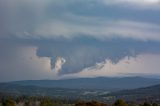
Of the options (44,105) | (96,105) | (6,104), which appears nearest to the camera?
(96,105)

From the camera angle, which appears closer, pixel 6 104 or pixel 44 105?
pixel 6 104

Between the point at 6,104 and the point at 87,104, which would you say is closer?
the point at 87,104

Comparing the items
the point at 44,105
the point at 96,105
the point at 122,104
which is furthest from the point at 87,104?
the point at 44,105

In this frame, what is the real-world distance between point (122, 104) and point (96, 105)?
10068 mm

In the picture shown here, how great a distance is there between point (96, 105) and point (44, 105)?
5367 centimetres

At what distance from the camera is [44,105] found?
185000 millimetres

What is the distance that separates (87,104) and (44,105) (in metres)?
51.1

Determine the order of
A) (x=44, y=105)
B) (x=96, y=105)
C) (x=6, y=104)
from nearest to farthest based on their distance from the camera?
1. (x=96, y=105)
2. (x=6, y=104)
3. (x=44, y=105)

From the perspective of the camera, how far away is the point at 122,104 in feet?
462

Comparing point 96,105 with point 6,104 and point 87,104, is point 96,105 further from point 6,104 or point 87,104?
point 6,104

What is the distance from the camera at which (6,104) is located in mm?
159500

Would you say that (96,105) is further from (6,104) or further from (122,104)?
(6,104)

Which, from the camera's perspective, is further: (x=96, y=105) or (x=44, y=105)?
(x=44, y=105)

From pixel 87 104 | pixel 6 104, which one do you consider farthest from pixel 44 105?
pixel 87 104
